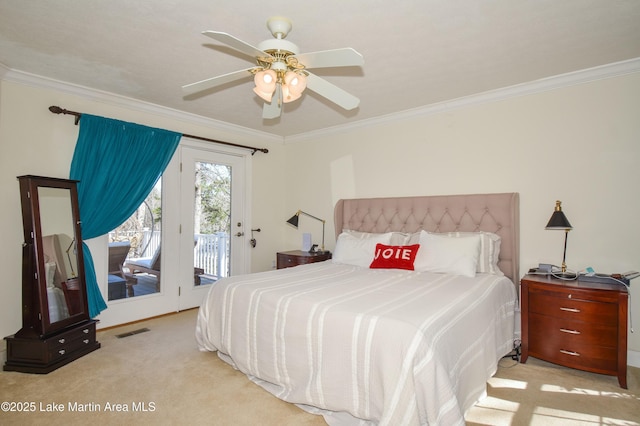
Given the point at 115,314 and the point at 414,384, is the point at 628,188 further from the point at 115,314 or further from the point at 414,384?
the point at 115,314

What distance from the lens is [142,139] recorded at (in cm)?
369

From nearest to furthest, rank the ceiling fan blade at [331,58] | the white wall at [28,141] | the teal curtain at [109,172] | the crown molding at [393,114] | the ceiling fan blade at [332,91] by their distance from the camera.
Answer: the ceiling fan blade at [331,58] → the ceiling fan blade at [332,91] → the crown molding at [393,114] → the white wall at [28,141] → the teal curtain at [109,172]

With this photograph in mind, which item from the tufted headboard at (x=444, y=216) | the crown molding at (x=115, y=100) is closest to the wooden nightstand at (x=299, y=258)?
the tufted headboard at (x=444, y=216)

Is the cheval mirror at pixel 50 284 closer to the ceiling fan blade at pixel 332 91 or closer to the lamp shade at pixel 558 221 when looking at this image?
the ceiling fan blade at pixel 332 91

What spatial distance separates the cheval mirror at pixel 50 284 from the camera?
259cm

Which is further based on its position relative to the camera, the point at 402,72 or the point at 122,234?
the point at 122,234

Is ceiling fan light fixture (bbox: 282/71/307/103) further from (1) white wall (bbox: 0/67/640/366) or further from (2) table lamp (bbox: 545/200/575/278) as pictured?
(2) table lamp (bbox: 545/200/575/278)

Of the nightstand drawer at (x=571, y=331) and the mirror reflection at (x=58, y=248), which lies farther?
the mirror reflection at (x=58, y=248)

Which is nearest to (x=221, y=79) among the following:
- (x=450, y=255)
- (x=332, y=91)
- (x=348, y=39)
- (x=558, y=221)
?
(x=332, y=91)

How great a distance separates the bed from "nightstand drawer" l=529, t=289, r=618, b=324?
0.73ft

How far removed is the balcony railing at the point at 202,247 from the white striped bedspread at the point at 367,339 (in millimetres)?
1463

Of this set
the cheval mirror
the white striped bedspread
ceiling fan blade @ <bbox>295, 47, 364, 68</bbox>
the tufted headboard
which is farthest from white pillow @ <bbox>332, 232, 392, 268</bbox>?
the cheval mirror

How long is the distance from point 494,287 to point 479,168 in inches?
53.7

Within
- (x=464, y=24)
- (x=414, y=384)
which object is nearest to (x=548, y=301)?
(x=414, y=384)
